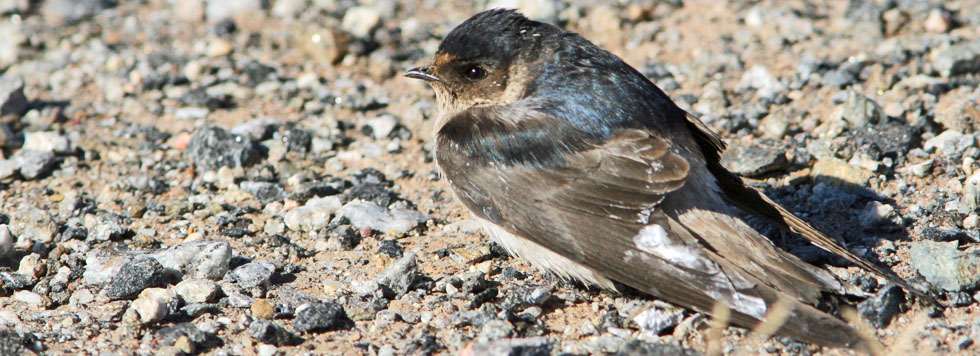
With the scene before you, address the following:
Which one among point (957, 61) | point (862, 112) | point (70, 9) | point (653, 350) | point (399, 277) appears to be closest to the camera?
point (653, 350)

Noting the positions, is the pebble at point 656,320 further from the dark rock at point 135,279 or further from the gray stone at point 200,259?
the dark rock at point 135,279

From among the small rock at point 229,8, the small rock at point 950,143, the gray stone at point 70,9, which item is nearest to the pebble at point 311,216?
the small rock at point 950,143

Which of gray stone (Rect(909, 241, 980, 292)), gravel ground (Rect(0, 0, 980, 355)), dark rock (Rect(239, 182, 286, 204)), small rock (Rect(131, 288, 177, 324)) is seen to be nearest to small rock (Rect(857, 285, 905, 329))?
gravel ground (Rect(0, 0, 980, 355))

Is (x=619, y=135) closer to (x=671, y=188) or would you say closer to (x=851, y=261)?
(x=671, y=188)

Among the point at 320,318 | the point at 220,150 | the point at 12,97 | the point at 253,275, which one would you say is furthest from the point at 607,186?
the point at 12,97

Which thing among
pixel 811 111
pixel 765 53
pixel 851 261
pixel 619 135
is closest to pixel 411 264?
pixel 619 135

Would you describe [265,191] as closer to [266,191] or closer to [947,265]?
[266,191]
